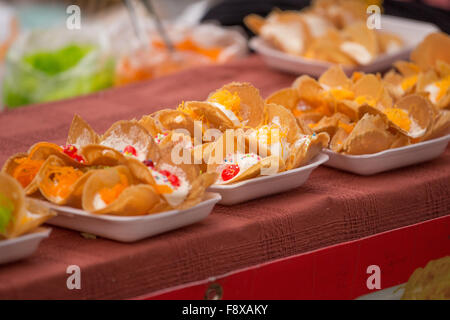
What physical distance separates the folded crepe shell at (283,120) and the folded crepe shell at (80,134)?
37 cm

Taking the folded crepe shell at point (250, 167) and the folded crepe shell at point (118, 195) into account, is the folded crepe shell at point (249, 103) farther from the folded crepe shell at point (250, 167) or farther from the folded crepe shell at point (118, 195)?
the folded crepe shell at point (118, 195)

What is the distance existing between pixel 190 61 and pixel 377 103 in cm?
119

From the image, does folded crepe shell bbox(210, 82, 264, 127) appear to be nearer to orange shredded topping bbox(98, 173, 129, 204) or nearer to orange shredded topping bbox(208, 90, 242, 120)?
orange shredded topping bbox(208, 90, 242, 120)

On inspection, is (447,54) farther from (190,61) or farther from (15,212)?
(15,212)

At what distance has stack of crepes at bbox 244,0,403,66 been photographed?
217 centimetres

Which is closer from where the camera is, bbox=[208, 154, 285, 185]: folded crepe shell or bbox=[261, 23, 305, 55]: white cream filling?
bbox=[208, 154, 285, 185]: folded crepe shell

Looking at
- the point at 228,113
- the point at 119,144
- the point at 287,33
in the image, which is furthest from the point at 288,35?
the point at 119,144

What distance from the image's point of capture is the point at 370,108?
147 centimetres

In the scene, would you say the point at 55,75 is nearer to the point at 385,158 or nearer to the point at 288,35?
the point at 288,35

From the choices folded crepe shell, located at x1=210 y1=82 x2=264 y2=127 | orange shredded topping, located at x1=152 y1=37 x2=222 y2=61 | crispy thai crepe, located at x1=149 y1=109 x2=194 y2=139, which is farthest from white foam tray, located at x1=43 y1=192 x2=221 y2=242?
orange shredded topping, located at x1=152 y1=37 x2=222 y2=61

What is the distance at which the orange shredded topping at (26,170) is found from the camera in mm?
1170

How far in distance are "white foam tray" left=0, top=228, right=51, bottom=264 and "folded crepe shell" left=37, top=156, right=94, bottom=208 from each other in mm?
90

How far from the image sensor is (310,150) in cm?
132

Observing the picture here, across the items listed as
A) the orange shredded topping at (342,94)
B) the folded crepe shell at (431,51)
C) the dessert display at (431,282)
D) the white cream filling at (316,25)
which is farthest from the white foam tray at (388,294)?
the white cream filling at (316,25)
